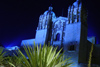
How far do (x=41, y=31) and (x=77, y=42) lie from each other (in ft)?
40.5

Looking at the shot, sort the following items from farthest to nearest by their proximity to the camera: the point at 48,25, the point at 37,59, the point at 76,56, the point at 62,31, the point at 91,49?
the point at 48,25, the point at 62,31, the point at 91,49, the point at 76,56, the point at 37,59

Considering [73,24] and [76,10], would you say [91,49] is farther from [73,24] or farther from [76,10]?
[76,10]

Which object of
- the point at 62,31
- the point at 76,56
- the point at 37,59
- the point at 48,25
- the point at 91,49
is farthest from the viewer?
the point at 48,25

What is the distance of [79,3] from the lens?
86.5 feet

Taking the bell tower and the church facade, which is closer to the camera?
the church facade

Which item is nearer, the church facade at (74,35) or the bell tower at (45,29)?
the church facade at (74,35)

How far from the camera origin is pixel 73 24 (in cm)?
2503

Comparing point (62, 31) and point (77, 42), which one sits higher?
point (62, 31)

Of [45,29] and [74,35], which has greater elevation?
[45,29]

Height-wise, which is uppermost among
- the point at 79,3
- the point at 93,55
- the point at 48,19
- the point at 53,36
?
the point at 79,3

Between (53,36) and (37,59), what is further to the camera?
(53,36)

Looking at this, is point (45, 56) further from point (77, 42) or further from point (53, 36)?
point (53, 36)

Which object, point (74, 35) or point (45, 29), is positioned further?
point (45, 29)

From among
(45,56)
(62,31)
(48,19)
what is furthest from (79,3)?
(45,56)
